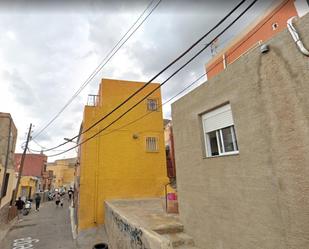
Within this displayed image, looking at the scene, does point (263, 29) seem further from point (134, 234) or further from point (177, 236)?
point (134, 234)

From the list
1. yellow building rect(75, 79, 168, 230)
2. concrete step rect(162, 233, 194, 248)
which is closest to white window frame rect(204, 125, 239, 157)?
concrete step rect(162, 233, 194, 248)

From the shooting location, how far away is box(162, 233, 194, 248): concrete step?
6.34m

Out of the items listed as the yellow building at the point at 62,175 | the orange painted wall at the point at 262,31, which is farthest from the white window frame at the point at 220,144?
the yellow building at the point at 62,175

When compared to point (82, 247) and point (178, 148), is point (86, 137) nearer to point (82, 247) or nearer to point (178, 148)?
point (82, 247)

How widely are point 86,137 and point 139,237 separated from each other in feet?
31.5

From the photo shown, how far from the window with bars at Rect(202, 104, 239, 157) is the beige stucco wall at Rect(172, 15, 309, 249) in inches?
8.6

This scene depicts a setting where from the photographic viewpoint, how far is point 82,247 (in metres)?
11.7

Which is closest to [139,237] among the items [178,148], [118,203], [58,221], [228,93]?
[178,148]

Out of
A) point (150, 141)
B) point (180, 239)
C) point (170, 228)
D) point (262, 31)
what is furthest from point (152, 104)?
point (180, 239)

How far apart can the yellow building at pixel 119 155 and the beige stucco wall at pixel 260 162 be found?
8.28 metres

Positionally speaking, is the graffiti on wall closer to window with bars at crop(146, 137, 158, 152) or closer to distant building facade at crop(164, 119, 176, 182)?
window with bars at crop(146, 137, 158, 152)

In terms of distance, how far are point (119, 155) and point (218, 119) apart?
986 cm

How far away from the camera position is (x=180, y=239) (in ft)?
21.5

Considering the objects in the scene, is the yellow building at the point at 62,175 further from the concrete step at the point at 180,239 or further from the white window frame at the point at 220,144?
the white window frame at the point at 220,144
